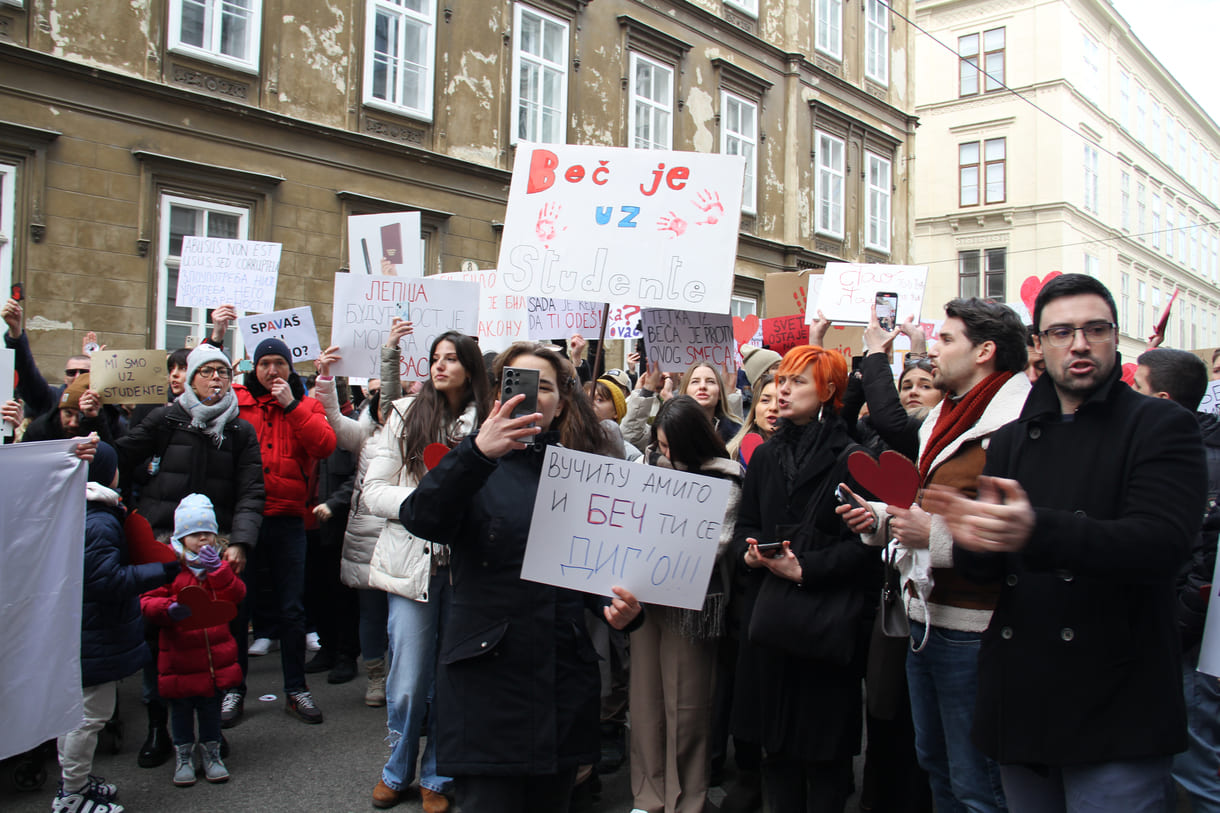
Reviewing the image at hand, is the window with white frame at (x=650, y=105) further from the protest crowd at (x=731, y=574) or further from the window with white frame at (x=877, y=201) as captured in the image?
the protest crowd at (x=731, y=574)

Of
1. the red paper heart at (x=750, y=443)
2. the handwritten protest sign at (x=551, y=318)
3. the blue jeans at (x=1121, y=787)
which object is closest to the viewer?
the blue jeans at (x=1121, y=787)

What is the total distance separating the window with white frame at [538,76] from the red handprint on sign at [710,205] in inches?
427

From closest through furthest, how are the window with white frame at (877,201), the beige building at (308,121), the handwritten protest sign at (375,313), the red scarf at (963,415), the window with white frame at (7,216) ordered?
the red scarf at (963,415), the handwritten protest sign at (375,313), the window with white frame at (7,216), the beige building at (308,121), the window with white frame at (877,201)

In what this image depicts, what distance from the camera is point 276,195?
484 inches

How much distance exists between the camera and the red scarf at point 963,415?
328 centimetres

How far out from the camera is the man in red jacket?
566 centimetres

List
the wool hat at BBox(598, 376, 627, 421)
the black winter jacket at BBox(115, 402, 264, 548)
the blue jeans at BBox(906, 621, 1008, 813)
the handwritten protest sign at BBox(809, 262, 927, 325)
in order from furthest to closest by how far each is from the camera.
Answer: the handwritten protest sign at BBox(809, 262, 927, 325)
the wool hat at BBox(598, 376, 627, 421)
the black winter jacket at BBox(115, 402, 264, 548)
the blue jeans at BBox(906, 621, 1008, 813)

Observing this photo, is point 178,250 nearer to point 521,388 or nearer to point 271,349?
point 271,349

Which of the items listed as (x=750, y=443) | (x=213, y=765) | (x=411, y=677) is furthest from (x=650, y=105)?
(x=213, y=765)

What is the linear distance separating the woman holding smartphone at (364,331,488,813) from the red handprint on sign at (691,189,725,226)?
1343 mm

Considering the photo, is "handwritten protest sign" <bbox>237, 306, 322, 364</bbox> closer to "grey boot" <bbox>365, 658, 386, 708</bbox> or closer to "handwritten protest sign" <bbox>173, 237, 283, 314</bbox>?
"handwritten protest sign" <bbox>173, 237, 283, 314</bbox>

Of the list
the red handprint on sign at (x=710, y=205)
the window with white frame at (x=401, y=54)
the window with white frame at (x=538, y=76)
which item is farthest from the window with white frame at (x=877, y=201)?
the red handprint on sign at (x=710, y=205)

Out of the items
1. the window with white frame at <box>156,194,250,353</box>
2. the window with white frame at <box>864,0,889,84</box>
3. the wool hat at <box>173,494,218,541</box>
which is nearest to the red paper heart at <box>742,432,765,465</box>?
the wool hat at <box>173,494,218,541</box>

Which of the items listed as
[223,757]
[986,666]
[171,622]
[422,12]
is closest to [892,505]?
[986,666]
